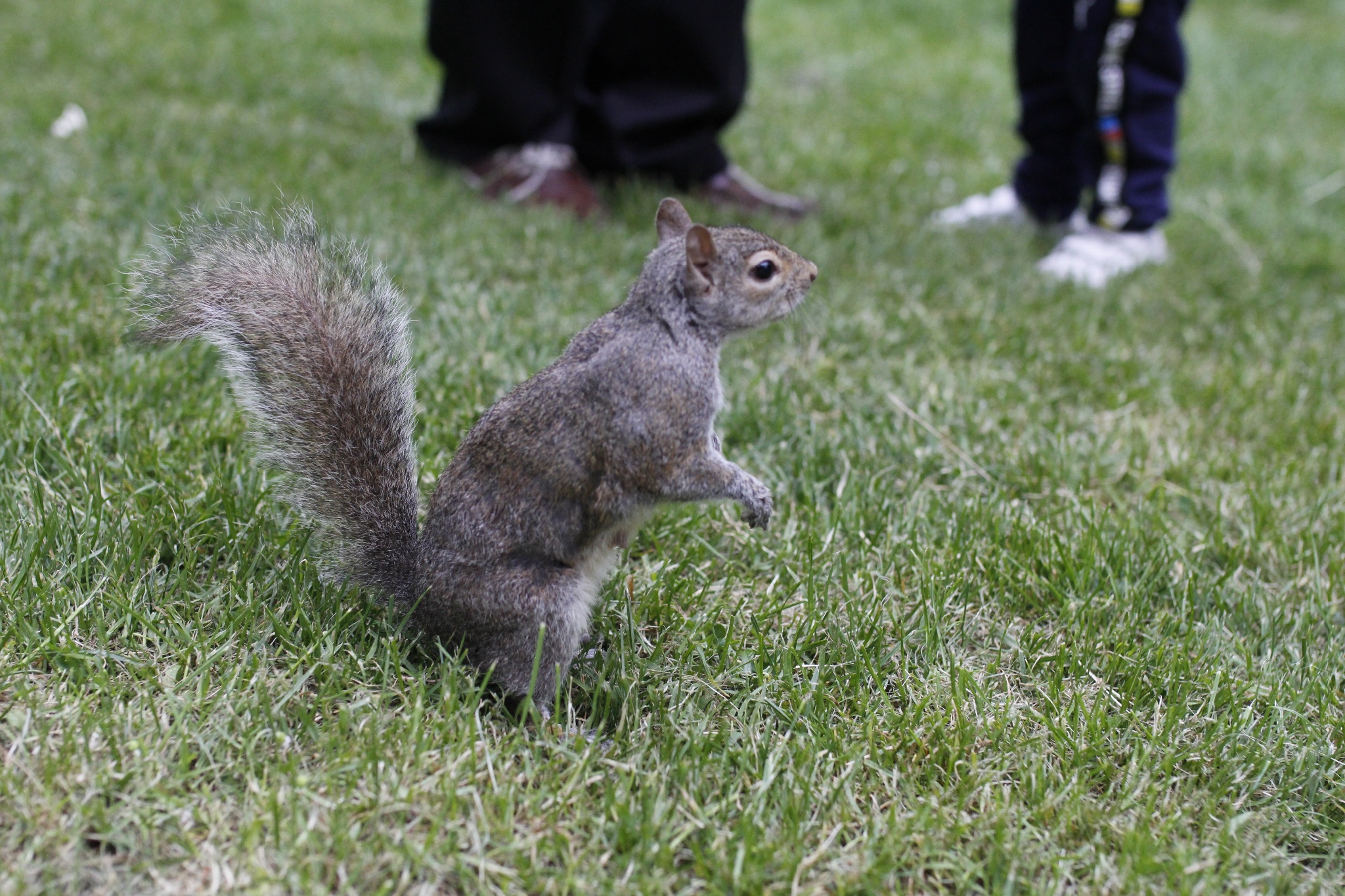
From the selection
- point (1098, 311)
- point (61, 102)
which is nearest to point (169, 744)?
point (1098, 311)

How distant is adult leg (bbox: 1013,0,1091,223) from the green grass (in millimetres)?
744

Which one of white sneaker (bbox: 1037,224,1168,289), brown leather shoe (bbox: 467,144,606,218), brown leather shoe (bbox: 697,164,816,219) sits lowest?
white sneaker (bbox: 1037,224,1168,289)

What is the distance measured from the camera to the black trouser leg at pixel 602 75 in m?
3.81

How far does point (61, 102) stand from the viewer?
13.8ft

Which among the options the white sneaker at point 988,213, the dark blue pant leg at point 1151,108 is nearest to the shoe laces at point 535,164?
the white sneaker at point 988,213

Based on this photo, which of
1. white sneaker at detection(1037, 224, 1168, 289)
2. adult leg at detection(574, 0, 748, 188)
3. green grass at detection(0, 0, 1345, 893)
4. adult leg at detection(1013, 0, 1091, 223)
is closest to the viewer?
green grass at detection(0, 0, 1345, 893)

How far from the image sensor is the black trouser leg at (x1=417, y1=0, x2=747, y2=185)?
3809 millimetres

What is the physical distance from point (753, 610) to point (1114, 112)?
8.55 ft

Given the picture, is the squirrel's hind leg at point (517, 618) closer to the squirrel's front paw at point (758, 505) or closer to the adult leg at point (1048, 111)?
the squirrel's front paw at point (758, 505)

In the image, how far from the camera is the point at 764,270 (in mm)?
1657

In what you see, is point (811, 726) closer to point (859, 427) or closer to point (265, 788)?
point (265, 788)

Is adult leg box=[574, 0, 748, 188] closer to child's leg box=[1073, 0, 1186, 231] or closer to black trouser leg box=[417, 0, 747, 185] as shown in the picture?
black trouser leg box=[417, 0, 747, 185]

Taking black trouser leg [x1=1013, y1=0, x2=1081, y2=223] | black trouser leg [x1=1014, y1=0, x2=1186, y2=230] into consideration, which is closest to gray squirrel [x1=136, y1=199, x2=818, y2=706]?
black trouser leg [x1=1014, y1=0, x2=1186, y2=230]

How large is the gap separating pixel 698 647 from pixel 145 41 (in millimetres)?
5136
